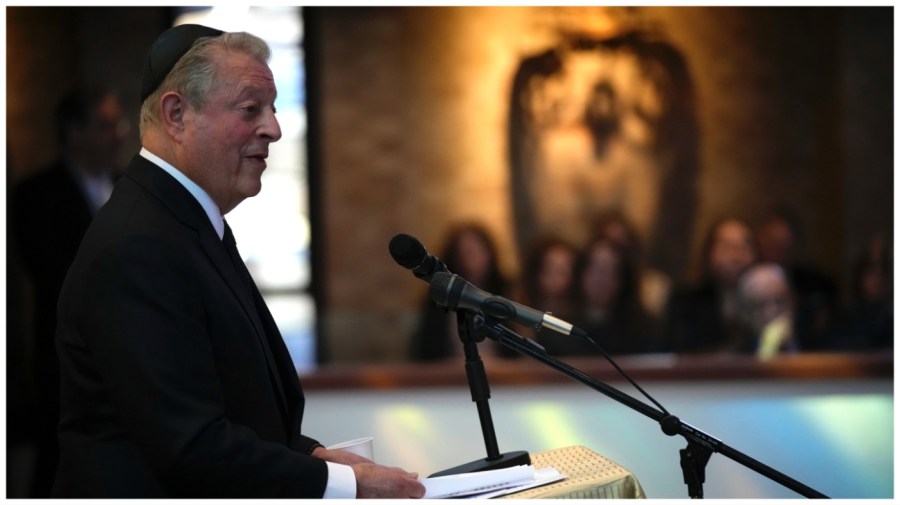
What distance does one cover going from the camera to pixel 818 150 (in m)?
9.56

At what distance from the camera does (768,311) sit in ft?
18.6

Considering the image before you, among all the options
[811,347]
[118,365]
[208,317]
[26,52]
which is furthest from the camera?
[26,52]

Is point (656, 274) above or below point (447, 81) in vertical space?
below

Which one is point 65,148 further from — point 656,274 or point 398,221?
point 656,274

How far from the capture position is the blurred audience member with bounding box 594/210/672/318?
9.23 m

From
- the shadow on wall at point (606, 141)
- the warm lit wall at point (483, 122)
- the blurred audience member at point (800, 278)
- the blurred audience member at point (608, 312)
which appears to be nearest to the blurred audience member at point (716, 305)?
the blurred audience member at point (608, 312)

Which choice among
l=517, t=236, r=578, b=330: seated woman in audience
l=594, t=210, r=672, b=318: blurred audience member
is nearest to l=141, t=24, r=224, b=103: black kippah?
l=517, t=236, r=578, b=330: seated woman in audience

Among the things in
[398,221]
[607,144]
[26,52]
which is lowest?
[398,221]

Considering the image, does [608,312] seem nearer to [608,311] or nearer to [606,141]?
[608,311]

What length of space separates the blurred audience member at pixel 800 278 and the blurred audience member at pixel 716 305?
0.90 ft

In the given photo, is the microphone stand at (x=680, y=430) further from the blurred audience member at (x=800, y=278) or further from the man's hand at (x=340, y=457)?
the blurred audience member at (x=800, y=278)

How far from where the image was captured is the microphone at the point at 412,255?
2018 mm

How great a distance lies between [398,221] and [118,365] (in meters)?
7.85

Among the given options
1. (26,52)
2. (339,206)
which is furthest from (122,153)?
(339,206)
